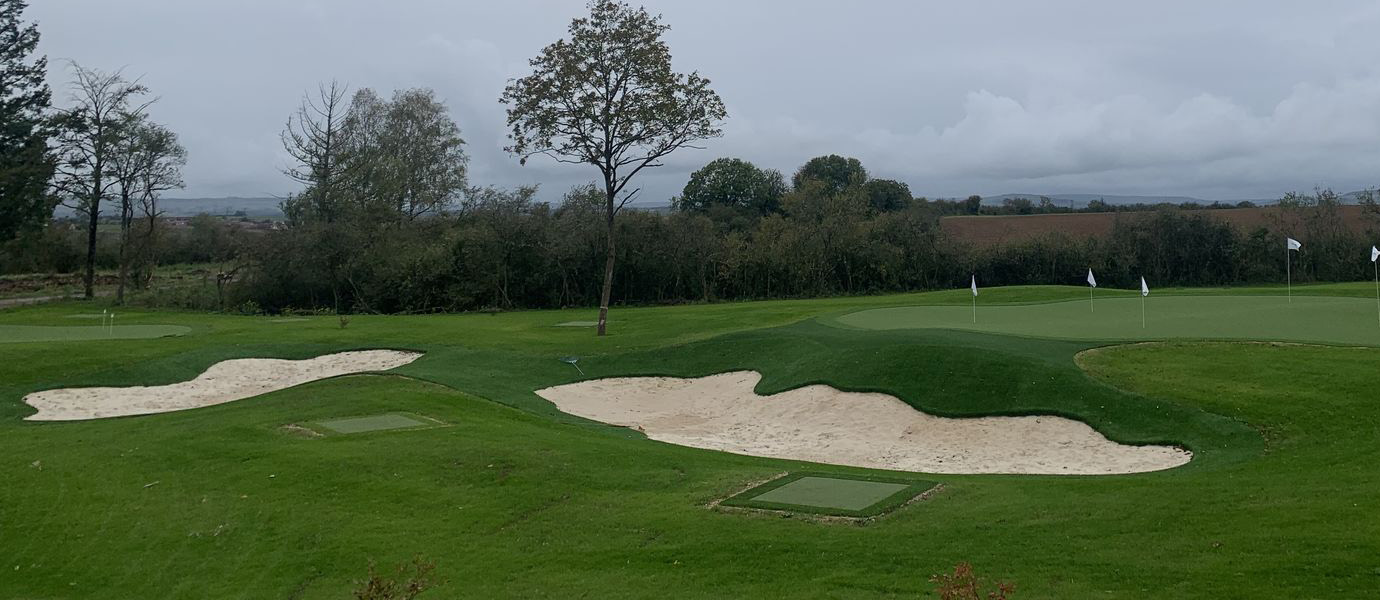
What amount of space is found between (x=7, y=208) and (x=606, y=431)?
1728 inches

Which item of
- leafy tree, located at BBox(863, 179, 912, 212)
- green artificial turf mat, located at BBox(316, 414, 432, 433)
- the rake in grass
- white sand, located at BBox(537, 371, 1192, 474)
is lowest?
white sand, located at BBox(537, 371, 1192, 474)

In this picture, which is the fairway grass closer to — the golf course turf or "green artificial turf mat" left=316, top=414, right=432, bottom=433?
the golf course turf

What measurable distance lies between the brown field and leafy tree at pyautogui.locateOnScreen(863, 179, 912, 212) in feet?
52.0

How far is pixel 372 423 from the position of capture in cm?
1700

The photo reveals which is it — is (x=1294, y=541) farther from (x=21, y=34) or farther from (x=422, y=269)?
(x=21, y=34)

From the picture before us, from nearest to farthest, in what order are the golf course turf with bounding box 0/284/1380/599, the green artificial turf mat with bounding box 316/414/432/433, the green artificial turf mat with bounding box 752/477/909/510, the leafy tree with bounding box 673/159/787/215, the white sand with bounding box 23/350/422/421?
the golf course turf with bounding box 0/284/1380/599 < the green artificial turf mat with bounding box 752/477/909/510 < the green artificial turf mat with bounding box 316/414/432/433 < the white sand with bounding box 23/350/422/421 < the leafy tree with bounding box 673/159/787/215

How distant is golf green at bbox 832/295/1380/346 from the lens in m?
20.2

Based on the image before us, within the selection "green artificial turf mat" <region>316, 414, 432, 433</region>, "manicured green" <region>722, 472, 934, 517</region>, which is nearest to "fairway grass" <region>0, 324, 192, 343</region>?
"green artificial turf mat" <region>316, 414, 432, 433</region>

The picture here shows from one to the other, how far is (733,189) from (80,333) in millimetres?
57734

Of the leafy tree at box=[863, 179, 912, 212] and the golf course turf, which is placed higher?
the leafy tree at box=[863, 179, 912, 212]

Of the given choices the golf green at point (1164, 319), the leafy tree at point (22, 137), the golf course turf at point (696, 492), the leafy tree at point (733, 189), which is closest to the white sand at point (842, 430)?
the golf course turf at point (696, 492)

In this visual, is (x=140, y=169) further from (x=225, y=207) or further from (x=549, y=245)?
(x=225, y=207)

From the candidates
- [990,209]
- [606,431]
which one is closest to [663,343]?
[606,431]

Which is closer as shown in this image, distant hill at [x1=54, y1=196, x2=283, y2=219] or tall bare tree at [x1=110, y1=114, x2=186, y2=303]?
tall bare tree at [x1=110, y1=114, x2=186, y2=303]
